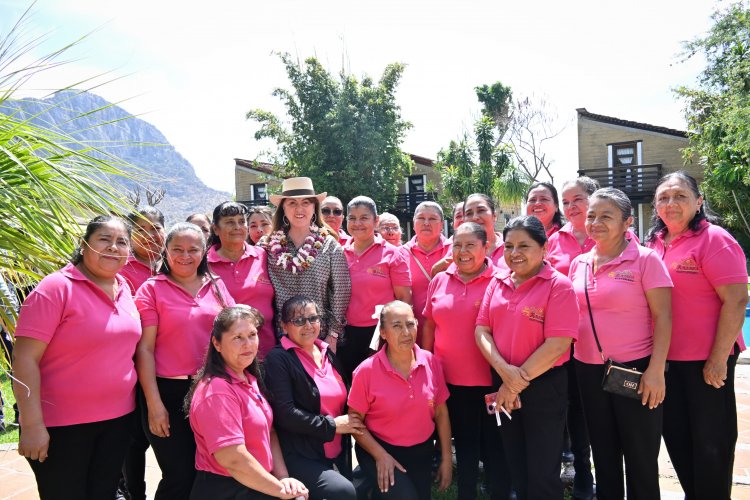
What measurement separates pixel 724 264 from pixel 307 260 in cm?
281

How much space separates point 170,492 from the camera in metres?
3.33

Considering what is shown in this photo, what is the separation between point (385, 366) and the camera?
3.74 metres

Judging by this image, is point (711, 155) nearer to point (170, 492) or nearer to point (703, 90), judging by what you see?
point (703, 90)

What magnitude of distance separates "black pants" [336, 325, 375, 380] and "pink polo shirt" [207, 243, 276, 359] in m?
0.66

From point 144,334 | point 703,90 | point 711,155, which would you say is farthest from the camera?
point 703,90

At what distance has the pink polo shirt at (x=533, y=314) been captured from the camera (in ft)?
10.9

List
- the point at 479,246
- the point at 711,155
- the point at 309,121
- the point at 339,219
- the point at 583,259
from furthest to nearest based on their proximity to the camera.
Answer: the point at 309,121 < the point at 711,155 < the point at 339,219 < the point at 479,246 < the point at 583,259

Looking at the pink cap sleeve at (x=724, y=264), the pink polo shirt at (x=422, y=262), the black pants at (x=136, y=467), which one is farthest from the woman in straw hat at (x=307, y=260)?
the pink cap sleeve at (x=724, y=264)

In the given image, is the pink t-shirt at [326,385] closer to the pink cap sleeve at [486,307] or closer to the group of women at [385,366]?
the group of women at [385,366]

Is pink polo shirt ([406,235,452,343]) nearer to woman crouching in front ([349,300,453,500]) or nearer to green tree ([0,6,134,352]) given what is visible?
woman crouching in front ([349,300,453,500])

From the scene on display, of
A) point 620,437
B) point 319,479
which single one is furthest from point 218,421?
point 620,437

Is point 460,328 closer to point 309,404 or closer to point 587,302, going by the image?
point 587,302

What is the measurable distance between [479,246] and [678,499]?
8.03 ft

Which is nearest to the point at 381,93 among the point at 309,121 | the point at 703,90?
the point at 309,121
